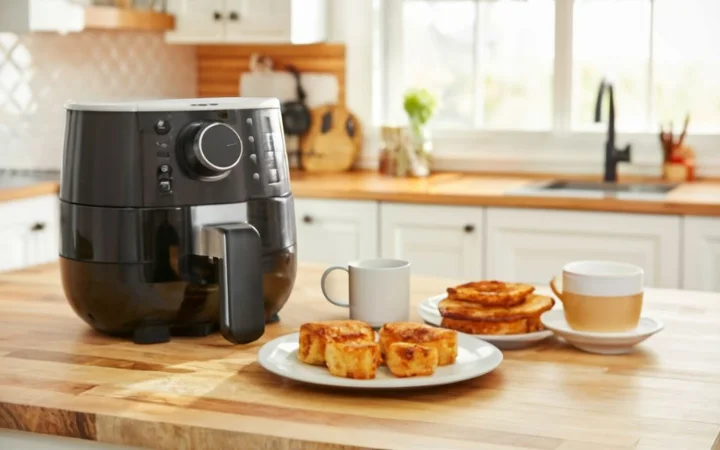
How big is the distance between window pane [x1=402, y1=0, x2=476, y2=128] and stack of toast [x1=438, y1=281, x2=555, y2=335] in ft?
9.23

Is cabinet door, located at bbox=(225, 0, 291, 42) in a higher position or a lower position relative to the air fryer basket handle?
higher

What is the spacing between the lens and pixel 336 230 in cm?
383

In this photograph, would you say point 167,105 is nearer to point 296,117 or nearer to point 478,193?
point 478,193

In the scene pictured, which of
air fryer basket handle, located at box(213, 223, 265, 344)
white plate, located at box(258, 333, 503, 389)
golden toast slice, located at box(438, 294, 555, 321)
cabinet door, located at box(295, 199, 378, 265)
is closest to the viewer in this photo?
white plate, located at box(258, 333, 503, 389)

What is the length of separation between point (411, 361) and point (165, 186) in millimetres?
448

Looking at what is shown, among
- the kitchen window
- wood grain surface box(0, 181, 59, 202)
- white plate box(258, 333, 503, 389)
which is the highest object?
the kitchen window

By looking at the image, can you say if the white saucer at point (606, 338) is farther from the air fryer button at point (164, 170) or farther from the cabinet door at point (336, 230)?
the cabinet door at point (336, 230)

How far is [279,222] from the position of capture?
167 cm

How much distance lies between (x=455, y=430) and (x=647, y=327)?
1.63 feet

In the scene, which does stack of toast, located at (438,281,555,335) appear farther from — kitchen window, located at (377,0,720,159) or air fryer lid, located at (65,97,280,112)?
kitchen window, located at (377,0,720,159)

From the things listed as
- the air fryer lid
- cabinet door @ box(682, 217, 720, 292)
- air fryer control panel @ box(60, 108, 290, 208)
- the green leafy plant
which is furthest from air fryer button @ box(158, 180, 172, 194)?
the green leafy plant

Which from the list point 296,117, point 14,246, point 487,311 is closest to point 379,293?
point 487,311

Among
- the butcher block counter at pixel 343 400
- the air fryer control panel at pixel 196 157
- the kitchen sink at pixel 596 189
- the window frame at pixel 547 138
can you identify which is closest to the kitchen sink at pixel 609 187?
the kitchen sink at pixel 596 189

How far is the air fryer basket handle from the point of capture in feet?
4.89
